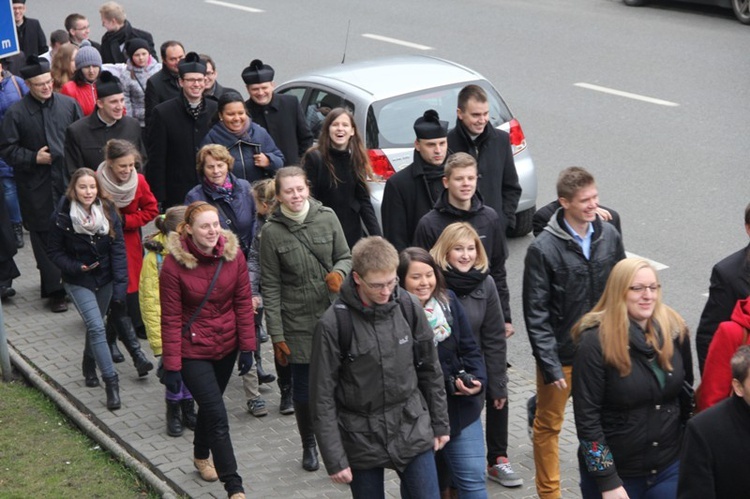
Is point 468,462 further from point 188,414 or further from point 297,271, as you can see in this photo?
point 188,414

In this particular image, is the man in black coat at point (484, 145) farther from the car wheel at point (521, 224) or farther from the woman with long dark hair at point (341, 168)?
the car wheel at point (521, 224)

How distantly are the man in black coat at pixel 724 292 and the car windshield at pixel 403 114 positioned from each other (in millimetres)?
5354

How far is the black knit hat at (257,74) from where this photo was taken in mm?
10758

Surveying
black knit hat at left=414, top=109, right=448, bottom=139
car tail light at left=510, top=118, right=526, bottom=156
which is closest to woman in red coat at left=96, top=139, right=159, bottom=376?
black knit hat at left=414, top=109, right=448, bottom=139

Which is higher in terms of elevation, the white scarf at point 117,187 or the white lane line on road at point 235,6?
the white scarf at point 117,187

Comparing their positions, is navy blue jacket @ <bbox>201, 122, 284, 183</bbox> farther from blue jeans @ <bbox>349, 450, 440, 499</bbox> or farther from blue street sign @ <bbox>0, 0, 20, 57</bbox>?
blue jeans @ <bbox>349, 450, 440, 499</bbox>

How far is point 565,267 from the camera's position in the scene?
7258mm

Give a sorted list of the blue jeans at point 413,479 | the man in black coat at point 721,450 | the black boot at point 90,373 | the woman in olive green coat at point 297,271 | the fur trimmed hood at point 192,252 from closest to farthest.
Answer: the man in black coat at point 721,450 < the blue jeans at point 413,479 < the fur trimmed hood at point 192,252 < the woman in olive green coat at point 297,271 < the black boot at point 90,373

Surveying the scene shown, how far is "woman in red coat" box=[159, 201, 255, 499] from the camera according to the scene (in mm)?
7551

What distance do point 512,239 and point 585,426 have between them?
6.48m

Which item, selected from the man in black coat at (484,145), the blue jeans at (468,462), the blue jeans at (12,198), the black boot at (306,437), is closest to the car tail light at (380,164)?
the man in black coat at (484,145)

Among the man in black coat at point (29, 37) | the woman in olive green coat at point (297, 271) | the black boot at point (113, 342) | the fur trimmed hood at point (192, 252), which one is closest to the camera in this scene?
the fur trimmed hood at point (192, 252)

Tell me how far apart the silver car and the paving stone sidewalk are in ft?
7.99

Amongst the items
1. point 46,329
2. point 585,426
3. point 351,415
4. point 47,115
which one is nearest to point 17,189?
point 47,115
